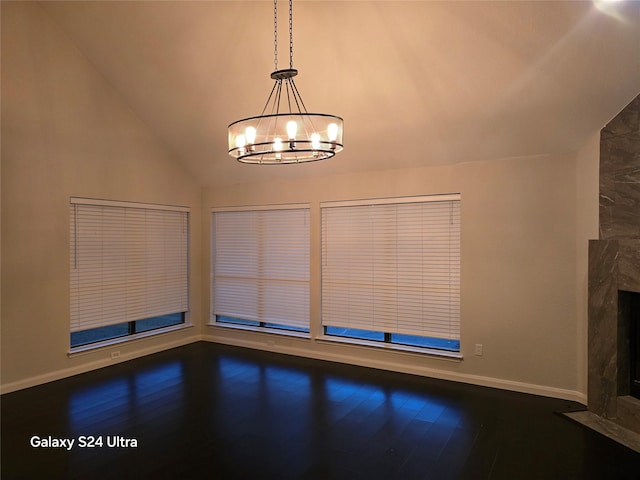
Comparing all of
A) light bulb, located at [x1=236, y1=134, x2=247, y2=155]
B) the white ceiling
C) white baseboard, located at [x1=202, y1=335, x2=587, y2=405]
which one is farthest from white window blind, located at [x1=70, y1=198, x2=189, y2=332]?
light bulb, located at [x1=236, y1=134, x2=247, y2=155]

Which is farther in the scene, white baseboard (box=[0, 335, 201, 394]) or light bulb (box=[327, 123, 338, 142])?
white baseboard (box=[0, 335, 201, 394])

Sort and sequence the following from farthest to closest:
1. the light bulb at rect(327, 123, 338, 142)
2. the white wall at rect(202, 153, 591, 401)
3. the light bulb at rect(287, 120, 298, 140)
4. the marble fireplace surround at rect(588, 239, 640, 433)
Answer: the white wall at rect(202, 153, 591, 401), the marble fireplace surround at rect(588, 239, 640, 433), the light bulb at rect(327, 123, 338, 142), the light bulb at rect(287, 120, 298, 140)

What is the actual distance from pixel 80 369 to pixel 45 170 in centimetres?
226

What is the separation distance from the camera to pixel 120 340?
5508 mm

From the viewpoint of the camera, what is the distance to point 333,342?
5.55 metres

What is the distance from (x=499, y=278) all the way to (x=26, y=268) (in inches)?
193

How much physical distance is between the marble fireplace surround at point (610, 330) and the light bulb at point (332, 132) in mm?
2594

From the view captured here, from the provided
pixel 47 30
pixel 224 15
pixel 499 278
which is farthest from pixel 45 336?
pixel 499 278

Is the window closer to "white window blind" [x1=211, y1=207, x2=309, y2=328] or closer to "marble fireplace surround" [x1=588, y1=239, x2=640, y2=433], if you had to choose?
"white window blind" [x1=211, y1=207, x2=309, y2=328]

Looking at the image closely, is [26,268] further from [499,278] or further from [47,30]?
[499,278]

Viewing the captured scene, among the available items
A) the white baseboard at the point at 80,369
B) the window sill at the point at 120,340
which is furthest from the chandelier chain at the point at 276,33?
the white baseboard at the point at 80,369

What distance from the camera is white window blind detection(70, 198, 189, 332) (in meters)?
5.07

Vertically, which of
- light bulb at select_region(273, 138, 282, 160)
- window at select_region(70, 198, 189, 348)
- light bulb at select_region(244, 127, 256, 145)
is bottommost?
window at select_region(70, 198, 189, 348)

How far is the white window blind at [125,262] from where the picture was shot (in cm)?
507
